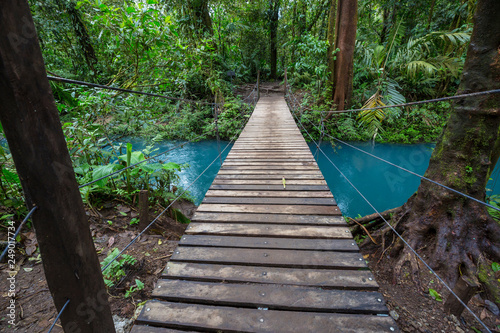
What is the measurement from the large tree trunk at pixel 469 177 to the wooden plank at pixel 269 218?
1.11 metres

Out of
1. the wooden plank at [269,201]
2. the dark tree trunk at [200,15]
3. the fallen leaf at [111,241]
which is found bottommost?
the fallen leaf at [111,241]

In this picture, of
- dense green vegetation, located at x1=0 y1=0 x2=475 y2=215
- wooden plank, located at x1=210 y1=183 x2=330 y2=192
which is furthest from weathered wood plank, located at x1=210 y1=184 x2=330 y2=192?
dense green vegetation, located at x1=0 y1=0 x2=475 y2=215

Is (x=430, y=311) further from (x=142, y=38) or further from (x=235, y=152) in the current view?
(x=142, y=38)

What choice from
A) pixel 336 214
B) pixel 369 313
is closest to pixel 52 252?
pixel 369 313

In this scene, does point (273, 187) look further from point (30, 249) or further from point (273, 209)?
point (30, 249)

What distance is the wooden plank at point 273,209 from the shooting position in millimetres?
1839

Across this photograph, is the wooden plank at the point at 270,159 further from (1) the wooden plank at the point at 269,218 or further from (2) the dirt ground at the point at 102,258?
(1) the wooden plank at the point at 269,218

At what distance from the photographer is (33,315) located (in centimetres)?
135

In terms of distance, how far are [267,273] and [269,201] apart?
0.83m

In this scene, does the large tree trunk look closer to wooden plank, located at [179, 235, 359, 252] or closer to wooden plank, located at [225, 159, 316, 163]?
wooden plank, located at [179, 235, 359, 252]

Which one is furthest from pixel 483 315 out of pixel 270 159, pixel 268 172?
pixel 270 159

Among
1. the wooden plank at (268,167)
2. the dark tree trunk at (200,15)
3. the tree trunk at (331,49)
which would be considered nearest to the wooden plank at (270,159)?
the wooden plank at (268,167)

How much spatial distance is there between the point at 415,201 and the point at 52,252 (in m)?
2.86

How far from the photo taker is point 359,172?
22.0 feet
